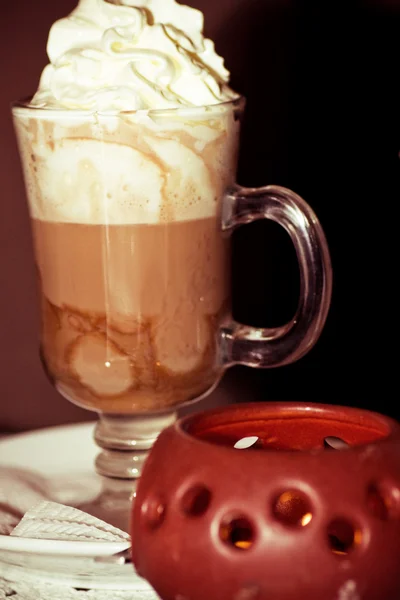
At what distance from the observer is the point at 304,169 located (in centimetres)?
109

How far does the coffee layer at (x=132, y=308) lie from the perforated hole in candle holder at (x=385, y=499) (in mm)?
352

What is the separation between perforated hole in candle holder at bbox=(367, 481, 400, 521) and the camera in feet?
1.54

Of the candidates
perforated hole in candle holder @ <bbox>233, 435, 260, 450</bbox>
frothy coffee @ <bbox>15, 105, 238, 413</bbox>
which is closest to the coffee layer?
frothy coffee @ <bbox>15, 105, 238, 413</bbox>

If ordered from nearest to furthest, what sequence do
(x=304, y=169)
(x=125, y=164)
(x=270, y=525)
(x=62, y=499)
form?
(x=270, y=525) → (x=125, y=164) → (x=62, y=499) → (x=304, y=169)

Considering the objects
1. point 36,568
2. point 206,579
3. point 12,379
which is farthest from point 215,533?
point 12,379

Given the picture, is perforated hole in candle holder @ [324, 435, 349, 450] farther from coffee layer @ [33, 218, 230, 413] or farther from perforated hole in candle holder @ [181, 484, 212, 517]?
coffee layer @ [33, 218, 230, 413]

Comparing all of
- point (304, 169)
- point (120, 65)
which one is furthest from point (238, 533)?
point (304, 169)

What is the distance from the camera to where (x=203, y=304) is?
82 cm

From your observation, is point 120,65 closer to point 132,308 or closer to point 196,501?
point 132,308

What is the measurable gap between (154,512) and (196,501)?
2 centimetres

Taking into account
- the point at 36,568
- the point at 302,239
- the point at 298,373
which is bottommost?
the point at 298,373

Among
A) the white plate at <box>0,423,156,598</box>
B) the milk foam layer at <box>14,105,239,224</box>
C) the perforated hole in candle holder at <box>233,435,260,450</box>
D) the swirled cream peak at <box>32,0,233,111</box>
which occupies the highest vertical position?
the swirled cream peak at <box>32,0,233,111</box>

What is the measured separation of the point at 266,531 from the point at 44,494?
1.48ft

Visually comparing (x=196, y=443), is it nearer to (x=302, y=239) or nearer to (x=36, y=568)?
(x=36, y=568)
